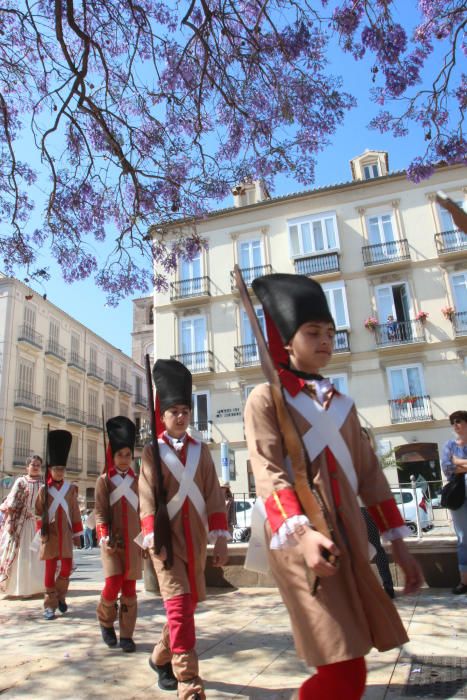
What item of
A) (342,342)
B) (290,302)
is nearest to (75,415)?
(342,342)

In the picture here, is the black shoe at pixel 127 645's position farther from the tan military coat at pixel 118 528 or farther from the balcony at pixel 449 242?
the balcony at pixel 449 242

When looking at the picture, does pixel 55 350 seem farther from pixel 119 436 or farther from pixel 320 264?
pixel 119 436

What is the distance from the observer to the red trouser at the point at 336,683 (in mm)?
2016

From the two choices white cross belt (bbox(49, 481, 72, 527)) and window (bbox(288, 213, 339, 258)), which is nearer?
white cross belt (bbox(49, 481, 72, 527))

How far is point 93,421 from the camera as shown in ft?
145

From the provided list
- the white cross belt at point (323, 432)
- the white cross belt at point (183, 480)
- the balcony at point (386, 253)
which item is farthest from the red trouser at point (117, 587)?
the balcony at point (386, 253)

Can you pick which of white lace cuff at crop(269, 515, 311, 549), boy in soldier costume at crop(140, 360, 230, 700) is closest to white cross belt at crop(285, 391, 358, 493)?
white lace cuff at crop(269, 515, 311, 549)

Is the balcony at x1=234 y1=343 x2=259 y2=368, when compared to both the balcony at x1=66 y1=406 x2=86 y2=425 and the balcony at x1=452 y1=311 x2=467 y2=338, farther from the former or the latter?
the balcony at x1=66 y1=406 x2=86 y2=425

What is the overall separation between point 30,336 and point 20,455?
790 cm

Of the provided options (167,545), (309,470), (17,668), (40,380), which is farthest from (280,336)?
(40,380)

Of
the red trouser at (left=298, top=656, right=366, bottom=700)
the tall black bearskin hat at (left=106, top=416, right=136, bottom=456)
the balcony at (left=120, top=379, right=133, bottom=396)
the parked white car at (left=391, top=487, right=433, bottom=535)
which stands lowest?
the red trouser at (left=298, top=656, right=366, bottom=700)

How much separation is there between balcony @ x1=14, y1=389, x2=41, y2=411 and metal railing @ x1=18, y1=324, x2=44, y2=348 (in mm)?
3274

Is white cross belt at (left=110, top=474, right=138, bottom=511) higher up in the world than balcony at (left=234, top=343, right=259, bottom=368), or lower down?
lower down

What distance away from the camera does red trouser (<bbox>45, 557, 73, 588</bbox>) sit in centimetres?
643
